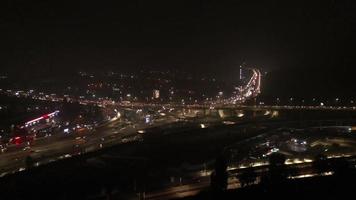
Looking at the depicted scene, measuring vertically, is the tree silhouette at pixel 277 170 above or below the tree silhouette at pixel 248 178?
above

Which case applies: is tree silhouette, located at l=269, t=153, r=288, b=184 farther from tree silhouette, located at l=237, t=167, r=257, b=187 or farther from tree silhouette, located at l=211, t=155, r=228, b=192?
tree silhouette, located at l=237, t=167, r=257, b=187

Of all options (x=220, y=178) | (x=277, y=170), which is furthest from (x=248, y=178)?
(x=220, y=178)

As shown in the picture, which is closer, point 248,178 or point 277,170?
point 277,170

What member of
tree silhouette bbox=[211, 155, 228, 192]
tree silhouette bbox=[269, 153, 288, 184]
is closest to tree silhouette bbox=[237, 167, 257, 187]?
tree silhouette bbox=[269, 153, 288, 184]

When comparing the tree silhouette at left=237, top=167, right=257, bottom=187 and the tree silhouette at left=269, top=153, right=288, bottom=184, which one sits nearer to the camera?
the tree silhouette at left=269, top=153, right=288, bottom=184

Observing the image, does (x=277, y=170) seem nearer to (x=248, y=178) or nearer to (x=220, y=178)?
(x=220, y=178)

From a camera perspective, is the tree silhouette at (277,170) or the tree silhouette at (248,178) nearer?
the tree silhouette at (277,170)

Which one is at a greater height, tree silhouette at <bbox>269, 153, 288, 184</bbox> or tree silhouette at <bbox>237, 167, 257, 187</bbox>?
tree silhouette at <bbox>269, 153, 288, 184</bbox>

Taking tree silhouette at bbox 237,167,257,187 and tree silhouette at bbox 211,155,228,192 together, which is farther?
tree silhouette at bbox 237,167,257,187

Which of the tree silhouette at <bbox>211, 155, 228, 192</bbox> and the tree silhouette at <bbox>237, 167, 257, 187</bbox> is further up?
the tree silhouette at <bbox>211, 155, 228, 192</bbox>

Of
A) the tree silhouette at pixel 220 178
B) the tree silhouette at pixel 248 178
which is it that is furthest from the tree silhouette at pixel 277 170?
the tree silhouette at pixel 248 178

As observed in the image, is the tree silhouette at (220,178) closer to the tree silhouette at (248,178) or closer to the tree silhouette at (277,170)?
the tree silhouette at (277,170)
